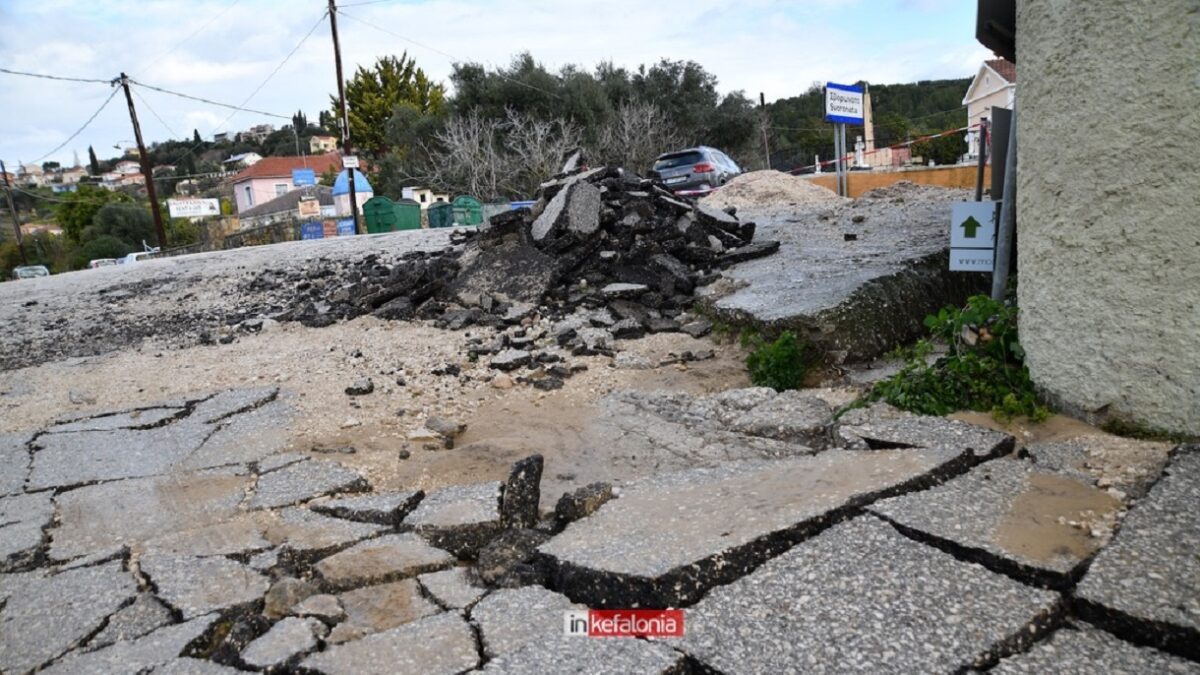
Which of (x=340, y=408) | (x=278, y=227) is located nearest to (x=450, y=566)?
(x=340, y=408)

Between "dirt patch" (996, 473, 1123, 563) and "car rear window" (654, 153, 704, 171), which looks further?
"car rear window" (654, 153, 704, 171)

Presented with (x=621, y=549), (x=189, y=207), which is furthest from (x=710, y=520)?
(x=189, y=207)

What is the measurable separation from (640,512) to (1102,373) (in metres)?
2.03

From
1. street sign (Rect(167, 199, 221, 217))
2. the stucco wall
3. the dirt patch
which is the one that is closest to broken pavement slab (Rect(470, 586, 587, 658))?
the dirt patch

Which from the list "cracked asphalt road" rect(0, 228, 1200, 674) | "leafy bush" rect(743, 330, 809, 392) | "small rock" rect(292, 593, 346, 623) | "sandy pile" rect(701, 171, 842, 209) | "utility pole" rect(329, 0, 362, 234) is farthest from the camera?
"utility pole" rect(329, 0, 362, 234)

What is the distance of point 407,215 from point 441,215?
1110 mm

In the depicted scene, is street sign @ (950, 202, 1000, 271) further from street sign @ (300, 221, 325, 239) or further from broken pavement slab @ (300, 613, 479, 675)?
street sign @ (300, 221, 325, 239)

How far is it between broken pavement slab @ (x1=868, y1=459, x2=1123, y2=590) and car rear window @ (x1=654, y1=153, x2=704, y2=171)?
1516 centimetres

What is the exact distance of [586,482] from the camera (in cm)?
379

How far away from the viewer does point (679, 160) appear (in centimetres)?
1747

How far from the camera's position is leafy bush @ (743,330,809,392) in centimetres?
489

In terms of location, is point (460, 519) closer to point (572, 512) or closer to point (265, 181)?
point (572, 512)

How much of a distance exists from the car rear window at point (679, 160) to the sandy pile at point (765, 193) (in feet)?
7.12

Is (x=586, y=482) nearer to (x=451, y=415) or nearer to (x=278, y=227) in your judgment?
(x=451, y=415)
